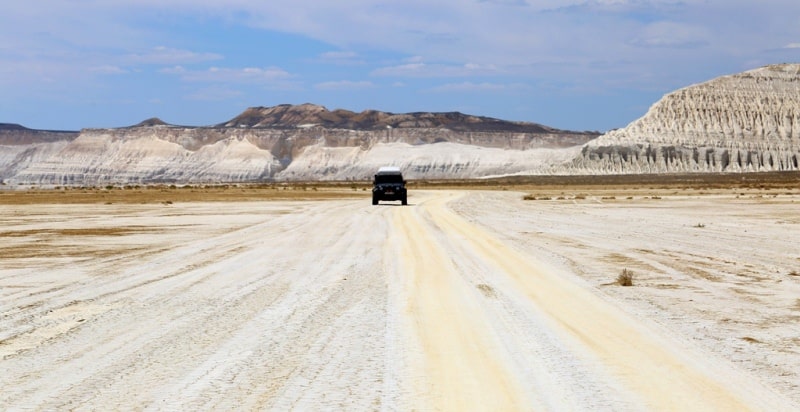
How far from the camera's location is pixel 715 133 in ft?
579

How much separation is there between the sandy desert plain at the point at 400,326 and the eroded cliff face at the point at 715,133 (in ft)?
501

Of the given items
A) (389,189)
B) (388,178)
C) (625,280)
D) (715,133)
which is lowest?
(625,280)

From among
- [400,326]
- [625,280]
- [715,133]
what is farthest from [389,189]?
[715,133]

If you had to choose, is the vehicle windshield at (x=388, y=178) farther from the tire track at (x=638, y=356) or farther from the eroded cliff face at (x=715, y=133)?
the eroded cliff face at (x=715, y=133)

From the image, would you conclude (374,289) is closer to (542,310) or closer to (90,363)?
(542,310)

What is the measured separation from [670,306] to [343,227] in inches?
784

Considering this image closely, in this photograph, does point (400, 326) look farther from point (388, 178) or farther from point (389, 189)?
point (388, 178)

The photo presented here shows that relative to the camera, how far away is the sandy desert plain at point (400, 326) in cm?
798

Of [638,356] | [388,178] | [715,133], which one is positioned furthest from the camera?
[715,133]

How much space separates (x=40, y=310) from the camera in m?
13.0

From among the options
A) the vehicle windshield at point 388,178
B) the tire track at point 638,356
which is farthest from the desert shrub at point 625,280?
the vehicle windshield at point 388,178

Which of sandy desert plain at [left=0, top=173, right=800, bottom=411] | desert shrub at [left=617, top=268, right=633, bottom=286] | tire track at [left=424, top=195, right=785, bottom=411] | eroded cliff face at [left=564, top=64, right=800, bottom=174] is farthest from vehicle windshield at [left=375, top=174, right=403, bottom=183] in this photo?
eroded cliff face at [left=564, top=64, right=800, bottom=174]

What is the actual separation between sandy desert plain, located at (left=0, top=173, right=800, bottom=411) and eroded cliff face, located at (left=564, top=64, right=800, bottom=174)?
15267 cm

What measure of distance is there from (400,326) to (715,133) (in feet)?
576
